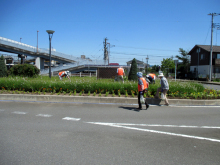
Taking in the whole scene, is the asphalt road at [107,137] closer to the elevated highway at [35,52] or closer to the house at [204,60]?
the house at [204,60]

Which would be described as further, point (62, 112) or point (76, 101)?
point (76, 101)

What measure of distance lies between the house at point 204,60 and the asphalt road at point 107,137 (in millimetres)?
33021

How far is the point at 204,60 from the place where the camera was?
132 feet

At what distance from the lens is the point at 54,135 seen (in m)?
4.91

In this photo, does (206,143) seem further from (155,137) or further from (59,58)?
(59,58)

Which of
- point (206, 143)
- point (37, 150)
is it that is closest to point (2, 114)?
point (37, 150)

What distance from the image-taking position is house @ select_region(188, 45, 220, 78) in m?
37.4

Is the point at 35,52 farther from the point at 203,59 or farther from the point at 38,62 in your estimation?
the point at 203,59

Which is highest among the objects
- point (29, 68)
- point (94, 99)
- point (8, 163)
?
point (29, 68)

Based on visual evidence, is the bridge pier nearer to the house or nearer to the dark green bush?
the dark green bush

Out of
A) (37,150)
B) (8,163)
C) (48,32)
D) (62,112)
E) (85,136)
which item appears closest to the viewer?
(8,163)

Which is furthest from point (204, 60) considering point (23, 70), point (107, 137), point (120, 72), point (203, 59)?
point (107, 137)

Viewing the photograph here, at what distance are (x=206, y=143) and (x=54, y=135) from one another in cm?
386

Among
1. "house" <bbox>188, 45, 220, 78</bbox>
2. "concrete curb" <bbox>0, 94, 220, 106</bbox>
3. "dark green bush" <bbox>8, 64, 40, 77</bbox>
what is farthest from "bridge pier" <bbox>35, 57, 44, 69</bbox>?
"concrete curb" <bbox>0, 94, 220, 106</bbox>
